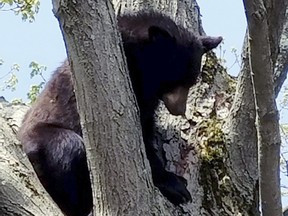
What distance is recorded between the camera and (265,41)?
193cm

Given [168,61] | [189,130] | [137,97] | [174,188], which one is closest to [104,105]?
[174,188]

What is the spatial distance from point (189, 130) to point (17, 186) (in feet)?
3.51

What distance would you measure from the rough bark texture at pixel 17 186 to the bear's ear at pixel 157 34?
1.17 meters

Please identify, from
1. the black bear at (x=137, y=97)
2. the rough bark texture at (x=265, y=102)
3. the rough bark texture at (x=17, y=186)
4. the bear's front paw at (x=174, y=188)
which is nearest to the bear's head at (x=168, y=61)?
the black bear at (x=137, y=97)

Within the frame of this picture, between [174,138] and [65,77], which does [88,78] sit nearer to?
[174,138]

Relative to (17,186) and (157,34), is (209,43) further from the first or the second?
(17,186)

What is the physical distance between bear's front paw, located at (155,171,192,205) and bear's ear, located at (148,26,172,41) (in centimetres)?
86

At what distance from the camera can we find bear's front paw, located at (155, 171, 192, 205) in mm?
2850

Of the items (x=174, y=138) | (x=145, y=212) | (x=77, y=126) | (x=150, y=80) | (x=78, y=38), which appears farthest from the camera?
Answer: (x=150, y=80)

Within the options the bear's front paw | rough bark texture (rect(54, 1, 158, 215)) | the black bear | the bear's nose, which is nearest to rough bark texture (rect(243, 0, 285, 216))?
rough bark texture (rect(54, 1, 158, 215))

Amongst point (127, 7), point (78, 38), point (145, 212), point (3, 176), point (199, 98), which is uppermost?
point (127, 7)

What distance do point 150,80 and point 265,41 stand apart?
Result: 169 cm

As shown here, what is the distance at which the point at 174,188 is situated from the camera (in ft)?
9.32

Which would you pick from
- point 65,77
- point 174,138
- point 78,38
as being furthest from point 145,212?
point 65,77
